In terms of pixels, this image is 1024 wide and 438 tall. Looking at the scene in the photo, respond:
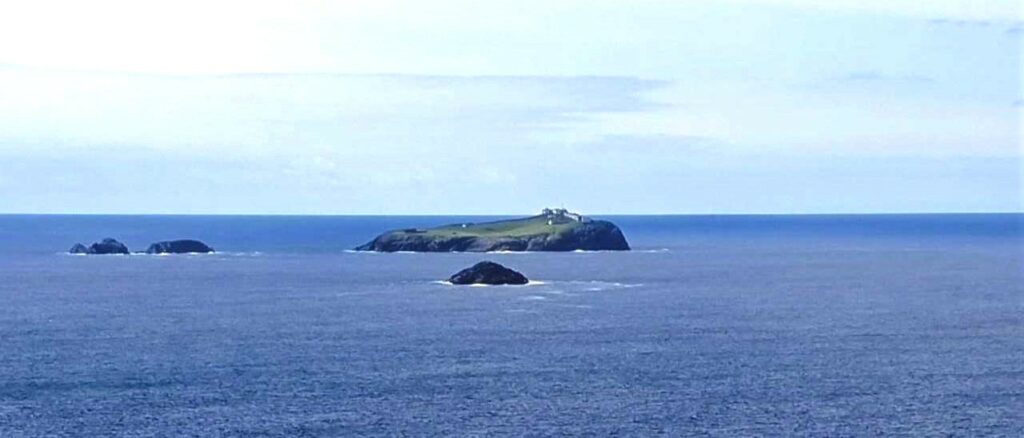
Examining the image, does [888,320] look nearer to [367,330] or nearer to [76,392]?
[367,330]

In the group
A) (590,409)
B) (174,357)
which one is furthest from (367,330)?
(590,409)

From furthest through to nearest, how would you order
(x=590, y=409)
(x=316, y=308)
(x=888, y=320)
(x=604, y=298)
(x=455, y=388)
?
1. (x=604, y=298)
2. (x=316, y=308)
3. (x=888, y=320)
4. (x=455, y=388)
5. (x=590, y=409)

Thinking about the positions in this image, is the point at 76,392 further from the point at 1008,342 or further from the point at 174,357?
the point at 1008,342

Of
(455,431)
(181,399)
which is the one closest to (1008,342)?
(455,431)

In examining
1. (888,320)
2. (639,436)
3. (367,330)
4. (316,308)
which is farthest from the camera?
(316,308)

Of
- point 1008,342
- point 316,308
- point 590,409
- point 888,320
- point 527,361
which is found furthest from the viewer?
point 316,308

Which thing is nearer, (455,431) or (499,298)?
(455,431)

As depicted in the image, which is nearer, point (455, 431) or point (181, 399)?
point (455, 431)

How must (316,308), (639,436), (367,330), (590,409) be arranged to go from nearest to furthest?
(639,436) < (590,409) < (367,330) < (316,308)
